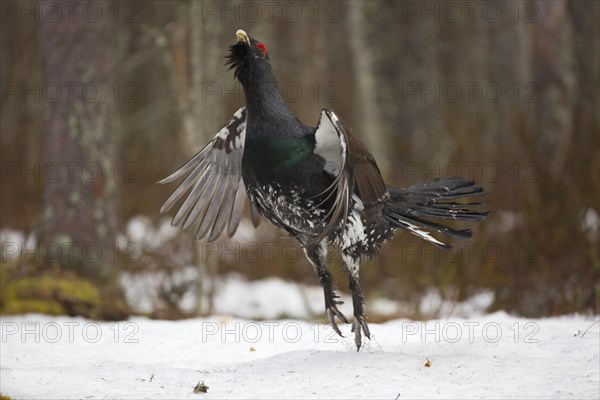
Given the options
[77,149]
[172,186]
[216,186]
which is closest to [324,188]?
[216,186]

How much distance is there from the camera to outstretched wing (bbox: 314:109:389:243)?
12.2ft

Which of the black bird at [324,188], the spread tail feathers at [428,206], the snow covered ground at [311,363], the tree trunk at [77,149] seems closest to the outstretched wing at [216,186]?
the black bird at [324,188]

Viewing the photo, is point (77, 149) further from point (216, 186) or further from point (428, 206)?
point (428, 206)

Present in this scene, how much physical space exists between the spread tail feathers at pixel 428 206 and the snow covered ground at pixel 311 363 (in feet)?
2.34

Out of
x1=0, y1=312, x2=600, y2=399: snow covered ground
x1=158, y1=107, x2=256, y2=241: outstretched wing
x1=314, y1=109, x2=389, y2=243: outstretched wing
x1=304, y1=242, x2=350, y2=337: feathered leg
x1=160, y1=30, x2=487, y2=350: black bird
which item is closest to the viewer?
x1=0, y1=312, x2=600, y2=399: snow covered ground

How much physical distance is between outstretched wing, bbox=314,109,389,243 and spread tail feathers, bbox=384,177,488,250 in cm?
23

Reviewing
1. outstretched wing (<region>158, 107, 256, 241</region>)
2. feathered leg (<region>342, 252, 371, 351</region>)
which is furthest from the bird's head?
feathered leg (<region>342, 252, 371, 351</region>)

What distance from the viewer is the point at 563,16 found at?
378 inches

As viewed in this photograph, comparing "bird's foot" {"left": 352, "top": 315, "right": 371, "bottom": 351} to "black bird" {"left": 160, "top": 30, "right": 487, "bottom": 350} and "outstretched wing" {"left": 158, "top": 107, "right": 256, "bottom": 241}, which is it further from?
"outstretched wing" {"left": 158, "top": 107, "right": 256, "bottom": 241}

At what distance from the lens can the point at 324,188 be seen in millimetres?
4062

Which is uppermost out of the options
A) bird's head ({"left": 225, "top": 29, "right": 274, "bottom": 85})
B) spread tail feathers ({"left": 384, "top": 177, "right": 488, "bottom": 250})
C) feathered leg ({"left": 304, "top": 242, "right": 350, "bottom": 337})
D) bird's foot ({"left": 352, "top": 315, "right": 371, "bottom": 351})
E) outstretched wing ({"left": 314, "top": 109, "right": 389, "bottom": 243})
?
bird's head ({"left": 225, "top": 29, "right": 274, "bottom": 85})

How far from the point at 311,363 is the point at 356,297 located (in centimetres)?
52

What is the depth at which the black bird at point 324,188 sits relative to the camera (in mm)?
3871

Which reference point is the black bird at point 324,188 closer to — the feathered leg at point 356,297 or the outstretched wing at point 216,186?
the feathered leg at point 356,297
